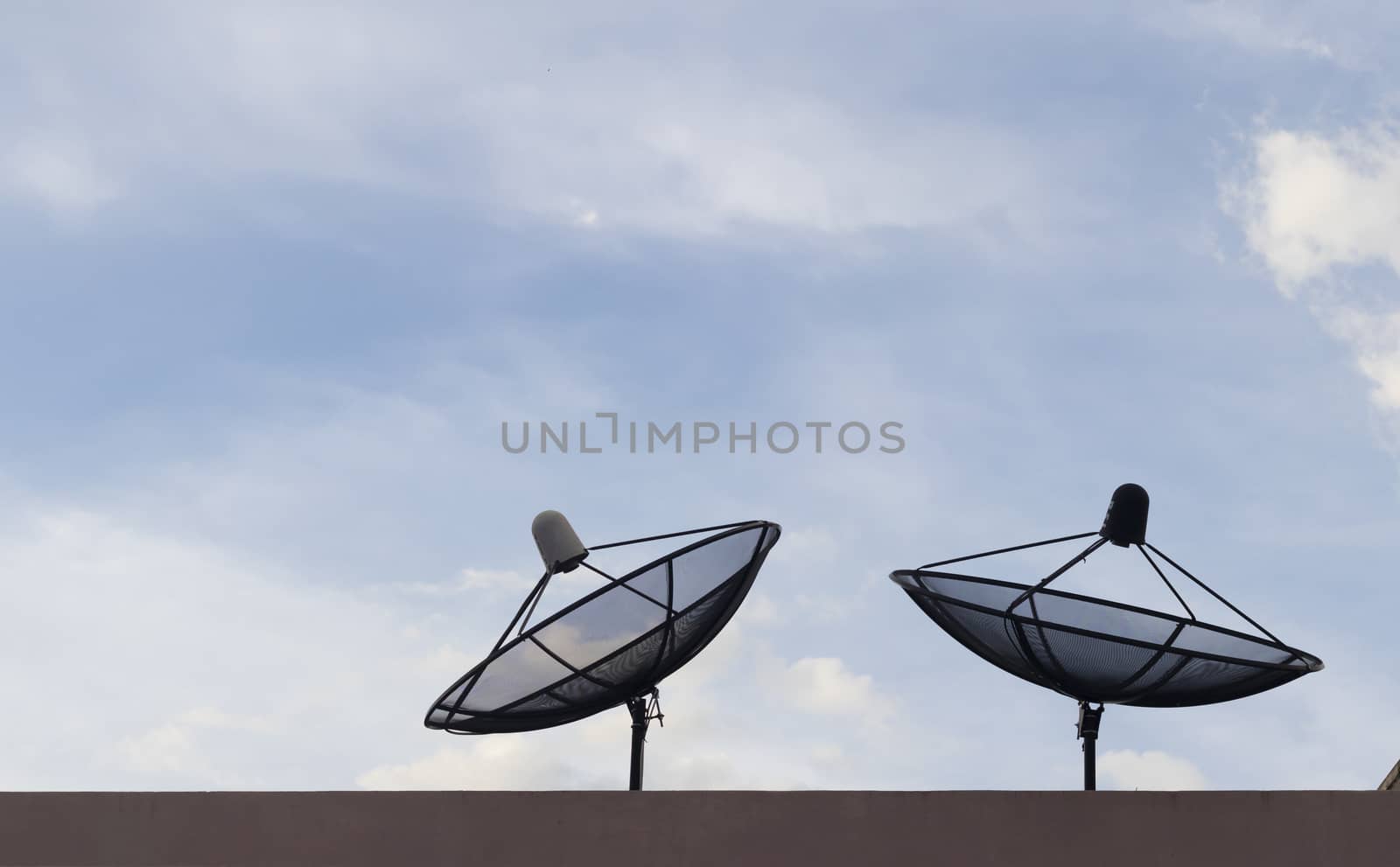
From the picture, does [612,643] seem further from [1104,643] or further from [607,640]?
[1104,643]

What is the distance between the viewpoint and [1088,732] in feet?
48.5

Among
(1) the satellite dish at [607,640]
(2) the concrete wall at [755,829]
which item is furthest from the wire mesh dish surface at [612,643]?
(2) the concrete wall at [755,829]

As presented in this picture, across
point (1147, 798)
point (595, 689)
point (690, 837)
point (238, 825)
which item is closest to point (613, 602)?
point (595, 689)

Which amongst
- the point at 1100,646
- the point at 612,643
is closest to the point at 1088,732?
the point at 1100,646

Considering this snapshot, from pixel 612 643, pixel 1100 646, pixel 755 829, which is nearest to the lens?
pixel 755 829

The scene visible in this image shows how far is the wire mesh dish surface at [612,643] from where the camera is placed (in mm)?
14750

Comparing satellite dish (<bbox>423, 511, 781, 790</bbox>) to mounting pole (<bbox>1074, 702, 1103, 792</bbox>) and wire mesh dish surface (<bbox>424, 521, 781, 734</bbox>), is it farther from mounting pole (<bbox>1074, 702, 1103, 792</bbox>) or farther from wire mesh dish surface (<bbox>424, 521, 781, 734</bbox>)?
mounting pole (<bbox>1074, 702, 1103, 792</bbox>)

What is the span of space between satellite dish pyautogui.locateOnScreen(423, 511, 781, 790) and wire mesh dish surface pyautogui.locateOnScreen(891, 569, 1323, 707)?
1592 millimetres

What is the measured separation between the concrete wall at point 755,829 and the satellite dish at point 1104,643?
132cm

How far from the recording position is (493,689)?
15.3 m

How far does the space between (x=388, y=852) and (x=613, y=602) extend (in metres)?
3.11

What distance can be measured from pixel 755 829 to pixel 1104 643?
11.0ft

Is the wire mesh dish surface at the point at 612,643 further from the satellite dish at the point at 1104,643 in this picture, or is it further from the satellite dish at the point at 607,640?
the satellite dish at the point at 1104,643

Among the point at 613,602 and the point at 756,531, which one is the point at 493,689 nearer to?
the point at 613,602
